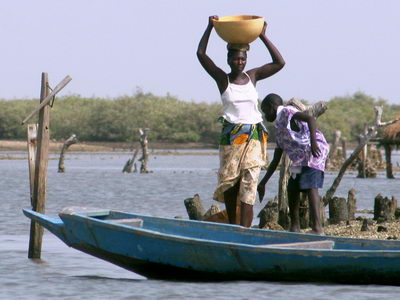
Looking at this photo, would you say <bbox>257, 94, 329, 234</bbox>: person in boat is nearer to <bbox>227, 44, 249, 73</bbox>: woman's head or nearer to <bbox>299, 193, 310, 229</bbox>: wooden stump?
<bbox>227, 44, 249, 73</bbox>: woman's head

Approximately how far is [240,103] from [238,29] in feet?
2.17

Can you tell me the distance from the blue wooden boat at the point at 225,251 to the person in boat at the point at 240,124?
1.16 feet

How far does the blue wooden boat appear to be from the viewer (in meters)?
10.2

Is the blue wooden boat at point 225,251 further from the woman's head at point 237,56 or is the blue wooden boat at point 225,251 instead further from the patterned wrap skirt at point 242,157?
the woman's head at point 237,56

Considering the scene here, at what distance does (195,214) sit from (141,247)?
17.2 ft

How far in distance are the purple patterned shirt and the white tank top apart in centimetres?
34

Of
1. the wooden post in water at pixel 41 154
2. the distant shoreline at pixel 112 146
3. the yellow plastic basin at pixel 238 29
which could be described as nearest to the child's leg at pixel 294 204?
the yellow plastic basin at pixel 238 29

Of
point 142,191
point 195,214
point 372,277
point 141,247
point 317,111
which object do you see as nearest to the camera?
point 372,277

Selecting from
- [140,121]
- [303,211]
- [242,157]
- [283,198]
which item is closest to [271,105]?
[242,157]

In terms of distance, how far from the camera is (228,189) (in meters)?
11.3

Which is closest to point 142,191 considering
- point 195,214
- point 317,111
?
point 195,214

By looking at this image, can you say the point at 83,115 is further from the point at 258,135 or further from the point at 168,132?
the point at 258,135

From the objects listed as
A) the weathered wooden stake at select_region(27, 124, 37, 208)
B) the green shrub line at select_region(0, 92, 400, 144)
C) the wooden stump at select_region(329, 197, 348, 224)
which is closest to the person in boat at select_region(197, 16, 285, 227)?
the weathered wooden stake at select_region(27, 124, 37, 208)

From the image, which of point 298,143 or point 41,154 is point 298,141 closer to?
point 298,143
